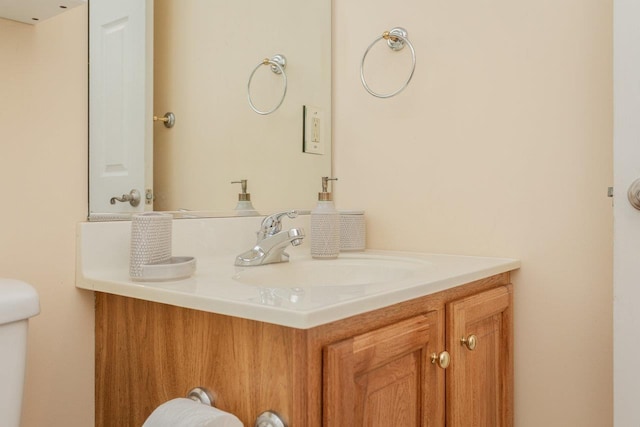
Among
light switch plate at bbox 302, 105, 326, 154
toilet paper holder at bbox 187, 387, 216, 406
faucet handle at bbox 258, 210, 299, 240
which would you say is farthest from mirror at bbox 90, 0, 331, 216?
toilet paper holder at bbox 187, 387, 216, 406

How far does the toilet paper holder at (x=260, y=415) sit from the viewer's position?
25.9 inches

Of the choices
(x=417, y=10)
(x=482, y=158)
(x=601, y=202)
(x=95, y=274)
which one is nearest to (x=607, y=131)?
(x=601, y=202)

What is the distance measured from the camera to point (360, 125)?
1.49 m

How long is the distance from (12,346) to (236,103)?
0.82 metres

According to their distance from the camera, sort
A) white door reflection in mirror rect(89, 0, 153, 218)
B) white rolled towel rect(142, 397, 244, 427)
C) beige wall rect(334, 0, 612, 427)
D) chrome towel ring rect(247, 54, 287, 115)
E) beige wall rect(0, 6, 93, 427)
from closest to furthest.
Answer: white rolled towel rect(142, 397, 244, 427) < beige wall rect(0, 6, 93, 427) < white door reflection in mirror rect(89, 0, 153, 218) < beige wall rect(334, 0, 612, 427) < chrome towel ring rect(247, 54, 287, 115)

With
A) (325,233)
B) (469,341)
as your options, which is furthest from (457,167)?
(469,341)

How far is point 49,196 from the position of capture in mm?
903

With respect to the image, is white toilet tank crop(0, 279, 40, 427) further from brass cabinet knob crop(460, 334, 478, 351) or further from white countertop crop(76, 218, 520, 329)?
brass cabinet knob crop(460, 334, 478, 351)

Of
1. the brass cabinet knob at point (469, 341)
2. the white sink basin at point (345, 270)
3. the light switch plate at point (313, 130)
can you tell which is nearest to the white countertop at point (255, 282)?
the white sink basin at point (345, 270)

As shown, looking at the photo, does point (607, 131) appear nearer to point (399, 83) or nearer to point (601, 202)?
point (601, 202)

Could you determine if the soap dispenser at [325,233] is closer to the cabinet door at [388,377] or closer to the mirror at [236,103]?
the mirror at [236,103]

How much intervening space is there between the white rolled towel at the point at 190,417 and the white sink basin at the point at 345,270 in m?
0.44

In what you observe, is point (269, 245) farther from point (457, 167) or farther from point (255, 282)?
point (457, 167)

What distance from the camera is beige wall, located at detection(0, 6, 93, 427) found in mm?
855
